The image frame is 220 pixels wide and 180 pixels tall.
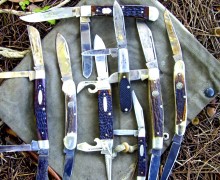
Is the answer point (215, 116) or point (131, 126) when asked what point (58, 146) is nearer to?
point (131, 126)

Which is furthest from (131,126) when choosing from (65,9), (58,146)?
(65,9)

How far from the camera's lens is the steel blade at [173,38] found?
1798 mm

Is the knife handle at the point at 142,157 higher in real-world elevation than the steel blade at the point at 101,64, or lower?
lower

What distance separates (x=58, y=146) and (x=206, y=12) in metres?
0.68

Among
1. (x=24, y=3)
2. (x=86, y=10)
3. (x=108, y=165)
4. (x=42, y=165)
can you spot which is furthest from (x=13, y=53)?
(x=108, y=165)

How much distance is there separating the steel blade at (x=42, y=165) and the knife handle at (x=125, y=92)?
0.96 ft

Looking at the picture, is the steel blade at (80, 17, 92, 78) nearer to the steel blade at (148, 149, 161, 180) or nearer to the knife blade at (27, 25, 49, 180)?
the knife blade at (27, 25, 49, 180)

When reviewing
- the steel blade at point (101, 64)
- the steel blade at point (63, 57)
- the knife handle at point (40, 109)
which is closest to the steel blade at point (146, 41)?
the steel blade at point (101, 64)

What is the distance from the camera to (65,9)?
1812 mm

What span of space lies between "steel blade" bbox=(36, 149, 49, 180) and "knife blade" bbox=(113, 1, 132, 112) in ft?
0.95

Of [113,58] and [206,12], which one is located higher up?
[206,12]

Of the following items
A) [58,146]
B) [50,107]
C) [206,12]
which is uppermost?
[206,12]

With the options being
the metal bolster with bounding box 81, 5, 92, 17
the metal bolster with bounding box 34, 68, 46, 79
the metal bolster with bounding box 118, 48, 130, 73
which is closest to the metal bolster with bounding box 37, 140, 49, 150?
the metal bolster with bounding box 34, 68, 46, 79

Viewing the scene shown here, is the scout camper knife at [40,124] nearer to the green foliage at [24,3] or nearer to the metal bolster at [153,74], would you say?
the green foliage at [24,3]
